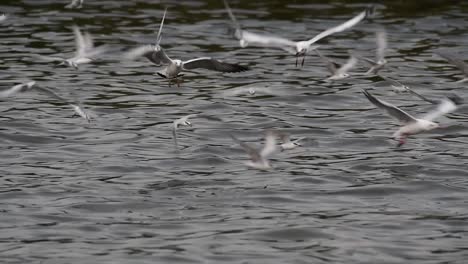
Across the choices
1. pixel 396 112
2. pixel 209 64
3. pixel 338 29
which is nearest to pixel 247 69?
pixel 209 64

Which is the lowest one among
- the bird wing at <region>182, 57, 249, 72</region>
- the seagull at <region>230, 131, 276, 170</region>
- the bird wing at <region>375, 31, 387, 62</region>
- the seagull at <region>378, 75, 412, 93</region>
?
the seagull at <region>230, 131, 276, 170</region>

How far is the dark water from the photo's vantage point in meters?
12.9

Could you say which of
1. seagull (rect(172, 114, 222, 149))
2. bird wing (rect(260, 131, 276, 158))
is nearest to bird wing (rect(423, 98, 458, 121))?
bird wing (rect(260, 131, 276, 158))

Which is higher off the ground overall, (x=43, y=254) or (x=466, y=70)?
(x=466, y=70)

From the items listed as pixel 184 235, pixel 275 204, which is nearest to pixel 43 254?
pixel 184 235

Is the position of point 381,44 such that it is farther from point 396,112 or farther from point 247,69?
point 396,112

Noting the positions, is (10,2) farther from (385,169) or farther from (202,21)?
(385,169)

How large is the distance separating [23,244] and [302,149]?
5268mm

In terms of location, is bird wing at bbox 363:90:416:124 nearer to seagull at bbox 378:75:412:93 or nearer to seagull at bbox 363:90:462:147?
seagull at bbox 363:90:462:147

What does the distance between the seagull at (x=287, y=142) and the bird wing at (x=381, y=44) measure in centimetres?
315

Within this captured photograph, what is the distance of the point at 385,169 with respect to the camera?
15977mm

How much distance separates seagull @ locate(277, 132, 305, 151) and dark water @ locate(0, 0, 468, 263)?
0.37 feet

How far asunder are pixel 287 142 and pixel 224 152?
2.70 ft

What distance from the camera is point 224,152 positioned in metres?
16.8
